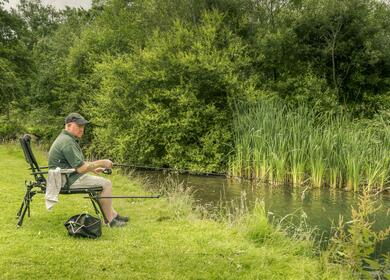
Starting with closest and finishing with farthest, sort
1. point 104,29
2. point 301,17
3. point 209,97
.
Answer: point 209,97, point 301,17, point 104,29

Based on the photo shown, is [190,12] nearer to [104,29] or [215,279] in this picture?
[104,29]

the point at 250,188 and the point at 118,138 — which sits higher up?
the point at 118,138

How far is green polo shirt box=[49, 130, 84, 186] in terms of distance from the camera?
5.27 m

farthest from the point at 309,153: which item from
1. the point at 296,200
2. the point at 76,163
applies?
the point at 76,163

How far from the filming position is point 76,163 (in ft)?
17.2

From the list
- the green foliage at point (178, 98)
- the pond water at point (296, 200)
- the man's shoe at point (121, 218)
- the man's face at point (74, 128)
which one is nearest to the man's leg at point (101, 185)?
the man's shoe at point (121, 218)

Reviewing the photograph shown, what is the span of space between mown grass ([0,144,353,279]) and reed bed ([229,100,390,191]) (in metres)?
5.40

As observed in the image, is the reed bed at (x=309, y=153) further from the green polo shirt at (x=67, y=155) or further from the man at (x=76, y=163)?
the green polo shirt at (x=67, y=155)

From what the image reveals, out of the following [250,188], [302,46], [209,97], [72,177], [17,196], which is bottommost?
[250,188]

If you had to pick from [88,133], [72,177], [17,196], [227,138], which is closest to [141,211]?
[72,177]

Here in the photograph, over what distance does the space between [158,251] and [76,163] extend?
161cm

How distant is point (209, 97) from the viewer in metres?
15.4

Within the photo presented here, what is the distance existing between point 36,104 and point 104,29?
591 centimetres

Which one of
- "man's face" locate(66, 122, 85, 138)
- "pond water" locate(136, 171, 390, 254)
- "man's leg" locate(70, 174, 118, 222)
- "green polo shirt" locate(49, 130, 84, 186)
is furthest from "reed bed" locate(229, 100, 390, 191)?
"green polo shirt" locate(49, 130, 84, 186)
